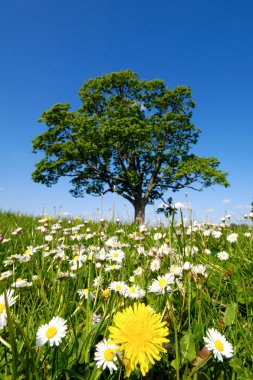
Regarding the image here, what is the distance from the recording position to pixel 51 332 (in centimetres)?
112

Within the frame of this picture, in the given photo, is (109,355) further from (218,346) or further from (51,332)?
(218,346)

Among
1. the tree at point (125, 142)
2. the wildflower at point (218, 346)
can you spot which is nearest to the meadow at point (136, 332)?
the wildflower at point (218, 346)

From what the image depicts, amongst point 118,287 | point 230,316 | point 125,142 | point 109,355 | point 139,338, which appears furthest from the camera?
point 125,142

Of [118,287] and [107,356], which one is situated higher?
[118,287]

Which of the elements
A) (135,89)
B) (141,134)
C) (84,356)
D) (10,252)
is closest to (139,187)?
(141,134)

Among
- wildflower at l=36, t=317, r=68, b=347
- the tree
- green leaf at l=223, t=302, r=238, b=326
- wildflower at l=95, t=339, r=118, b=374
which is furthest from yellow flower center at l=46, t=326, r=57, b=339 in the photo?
the tree

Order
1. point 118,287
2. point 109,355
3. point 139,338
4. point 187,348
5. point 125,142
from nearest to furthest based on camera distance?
point 139,338 < point 109,355 < point 187,348 < point 118,287 < point 125,142

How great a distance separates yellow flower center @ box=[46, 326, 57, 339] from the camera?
1100mm

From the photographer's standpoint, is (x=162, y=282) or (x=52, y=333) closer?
(x=52, y=333)

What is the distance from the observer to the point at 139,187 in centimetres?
2736

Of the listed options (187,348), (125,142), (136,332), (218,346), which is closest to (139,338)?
(136,332)

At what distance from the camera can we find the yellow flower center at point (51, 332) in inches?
43.3

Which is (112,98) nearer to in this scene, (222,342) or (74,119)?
(74,119)

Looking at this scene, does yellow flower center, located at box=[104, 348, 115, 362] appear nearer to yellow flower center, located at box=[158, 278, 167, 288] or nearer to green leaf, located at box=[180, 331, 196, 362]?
green leaf, located at box=[180, 331, 196, 362]
